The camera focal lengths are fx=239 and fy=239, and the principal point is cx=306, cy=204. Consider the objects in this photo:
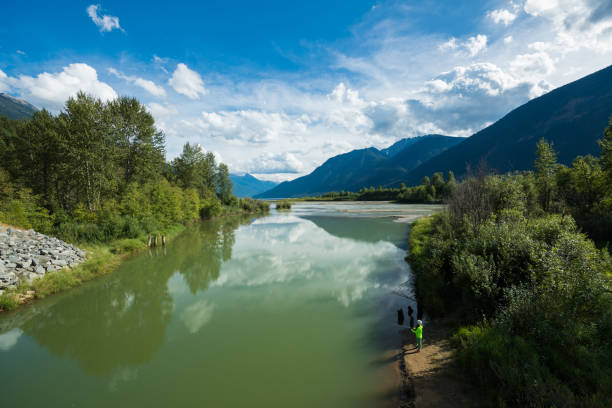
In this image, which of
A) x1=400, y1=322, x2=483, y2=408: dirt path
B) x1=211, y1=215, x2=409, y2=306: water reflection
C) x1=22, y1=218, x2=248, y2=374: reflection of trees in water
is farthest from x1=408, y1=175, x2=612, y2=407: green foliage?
x1=22, y1=218, x2=248, y2=374: reflection of trees in water

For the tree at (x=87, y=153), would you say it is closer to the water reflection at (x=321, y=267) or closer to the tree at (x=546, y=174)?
the water reflection at (x=321, y=267)

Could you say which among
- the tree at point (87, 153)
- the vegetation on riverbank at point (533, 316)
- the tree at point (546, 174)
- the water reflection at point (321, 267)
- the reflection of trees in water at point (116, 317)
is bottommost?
the water reflection at point (321, 267)

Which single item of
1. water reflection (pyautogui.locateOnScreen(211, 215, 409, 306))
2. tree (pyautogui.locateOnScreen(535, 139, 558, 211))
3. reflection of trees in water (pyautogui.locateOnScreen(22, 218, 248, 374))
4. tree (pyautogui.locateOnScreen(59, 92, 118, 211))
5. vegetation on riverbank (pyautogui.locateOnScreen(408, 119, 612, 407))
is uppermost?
tree (pyautogui.locateOnScreen(59, 92, 118, 211))

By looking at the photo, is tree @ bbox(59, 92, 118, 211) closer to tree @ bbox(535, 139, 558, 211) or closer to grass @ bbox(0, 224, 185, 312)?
grass @ bbox(0, 224, 185, 312)

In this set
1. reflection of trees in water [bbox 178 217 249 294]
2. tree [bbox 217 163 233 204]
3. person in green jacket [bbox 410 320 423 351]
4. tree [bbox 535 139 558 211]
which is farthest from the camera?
tree [bbox 217 163 233 204]

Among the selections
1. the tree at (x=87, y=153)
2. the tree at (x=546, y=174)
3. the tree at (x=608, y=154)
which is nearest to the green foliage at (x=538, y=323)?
the tree at (x=608, y=154)

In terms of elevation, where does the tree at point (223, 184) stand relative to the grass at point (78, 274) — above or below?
above

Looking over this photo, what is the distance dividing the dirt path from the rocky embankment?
20.4 meters

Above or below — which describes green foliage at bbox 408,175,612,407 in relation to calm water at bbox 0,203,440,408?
above

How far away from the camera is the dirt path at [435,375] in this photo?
20.5 ft

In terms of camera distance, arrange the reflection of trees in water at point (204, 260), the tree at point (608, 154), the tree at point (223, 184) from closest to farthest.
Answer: the reflection of trees in water at point (204, 260), the tree at point (608, 154), the tree at point (223, 184)

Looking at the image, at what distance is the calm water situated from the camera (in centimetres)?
734

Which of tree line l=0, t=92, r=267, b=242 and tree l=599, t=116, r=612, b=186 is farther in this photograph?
tree line l=0, t=92, r=267, b=242

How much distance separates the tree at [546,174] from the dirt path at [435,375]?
31.2 metres
